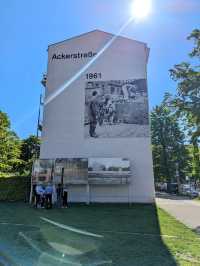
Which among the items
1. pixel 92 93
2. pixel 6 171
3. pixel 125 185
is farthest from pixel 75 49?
pixel 6 171

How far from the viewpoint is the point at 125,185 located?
23.5 metres

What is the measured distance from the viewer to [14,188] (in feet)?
79.7

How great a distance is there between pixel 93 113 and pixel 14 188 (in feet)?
30.6

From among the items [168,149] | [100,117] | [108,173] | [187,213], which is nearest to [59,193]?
[108,173]

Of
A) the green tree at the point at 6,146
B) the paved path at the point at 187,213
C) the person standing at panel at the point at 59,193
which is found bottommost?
the paved path at the point at 187,213

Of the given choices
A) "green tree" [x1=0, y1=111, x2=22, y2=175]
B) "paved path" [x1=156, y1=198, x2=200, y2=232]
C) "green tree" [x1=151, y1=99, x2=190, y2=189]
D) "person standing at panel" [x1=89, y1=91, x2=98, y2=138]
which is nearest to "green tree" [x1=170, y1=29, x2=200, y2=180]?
"paved path" [x1=156, y1=198, x2=200, y2=232]

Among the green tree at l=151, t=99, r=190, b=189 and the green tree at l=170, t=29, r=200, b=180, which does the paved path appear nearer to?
the green tree at l=170, t=29, r=200, b=180

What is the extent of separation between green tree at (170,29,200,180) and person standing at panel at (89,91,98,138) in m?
8.16

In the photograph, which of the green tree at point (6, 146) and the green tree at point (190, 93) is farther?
the green tree at point (6, 146)

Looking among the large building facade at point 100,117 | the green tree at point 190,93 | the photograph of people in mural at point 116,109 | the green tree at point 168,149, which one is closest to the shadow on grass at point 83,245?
the green tree at point 190,93

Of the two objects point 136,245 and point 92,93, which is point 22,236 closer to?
point 136,245

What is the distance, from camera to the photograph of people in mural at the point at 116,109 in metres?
24.8

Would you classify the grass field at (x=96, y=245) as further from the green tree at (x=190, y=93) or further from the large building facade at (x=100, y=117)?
the large building facade at (x=100, y=117)

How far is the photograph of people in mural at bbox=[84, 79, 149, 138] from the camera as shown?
81.4 ft
